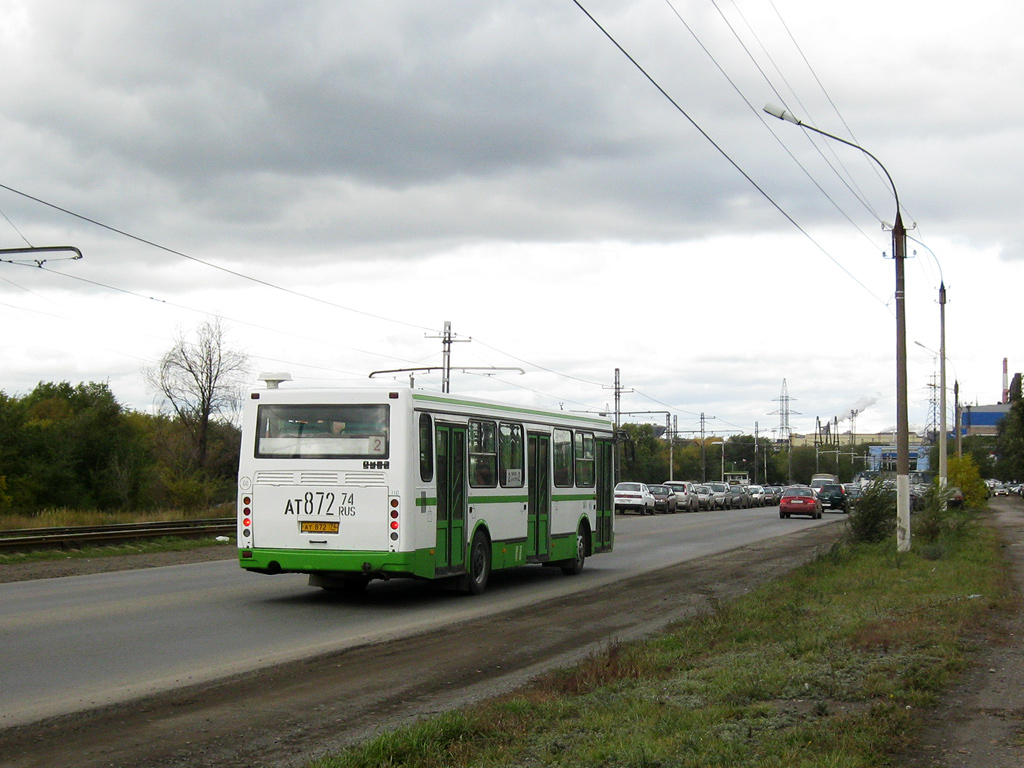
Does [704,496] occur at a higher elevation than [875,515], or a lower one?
lower

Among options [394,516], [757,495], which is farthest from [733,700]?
[757,495]

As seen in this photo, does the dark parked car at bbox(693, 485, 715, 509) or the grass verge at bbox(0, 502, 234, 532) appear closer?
the grass verge at bbox(0, 502, 234, 532)

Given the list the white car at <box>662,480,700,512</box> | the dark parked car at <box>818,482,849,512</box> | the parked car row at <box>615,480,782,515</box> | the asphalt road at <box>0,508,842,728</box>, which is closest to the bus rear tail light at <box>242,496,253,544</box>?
the asphalt road at <box>0,508,842,728</box>

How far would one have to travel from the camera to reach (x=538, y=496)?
60.7 feet

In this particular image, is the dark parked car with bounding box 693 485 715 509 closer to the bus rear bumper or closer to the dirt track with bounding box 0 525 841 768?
the dirt track with bounding box 0 525 841 768

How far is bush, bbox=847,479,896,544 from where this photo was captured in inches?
1008

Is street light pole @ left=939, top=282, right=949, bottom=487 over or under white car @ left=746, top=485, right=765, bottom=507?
over

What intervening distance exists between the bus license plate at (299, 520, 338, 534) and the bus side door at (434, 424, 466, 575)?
1.48 m

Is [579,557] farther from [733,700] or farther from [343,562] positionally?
[733,700]

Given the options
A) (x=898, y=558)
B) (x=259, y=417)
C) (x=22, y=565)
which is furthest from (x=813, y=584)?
(x=22, y=565)

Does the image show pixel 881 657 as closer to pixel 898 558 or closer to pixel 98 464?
pixel 898 558

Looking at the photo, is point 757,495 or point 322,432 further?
point 757,495

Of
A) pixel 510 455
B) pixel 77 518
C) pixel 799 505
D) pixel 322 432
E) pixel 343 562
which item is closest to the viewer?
pixel 343 562

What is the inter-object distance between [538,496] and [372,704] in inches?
409
